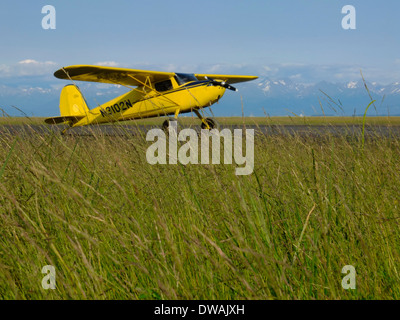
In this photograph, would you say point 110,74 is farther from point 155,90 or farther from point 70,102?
point 70,102

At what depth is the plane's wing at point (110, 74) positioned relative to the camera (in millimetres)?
14070

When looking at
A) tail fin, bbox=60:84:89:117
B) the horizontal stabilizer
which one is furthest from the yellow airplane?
tail fin, bbox=60:84:89:117

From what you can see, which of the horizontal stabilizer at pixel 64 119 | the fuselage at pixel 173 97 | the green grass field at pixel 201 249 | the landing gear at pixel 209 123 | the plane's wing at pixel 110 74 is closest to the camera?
the green grass field at pixel 201 249

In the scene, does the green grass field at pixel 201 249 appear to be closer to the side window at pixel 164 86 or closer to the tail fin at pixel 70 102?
the side window at pixel 164 86

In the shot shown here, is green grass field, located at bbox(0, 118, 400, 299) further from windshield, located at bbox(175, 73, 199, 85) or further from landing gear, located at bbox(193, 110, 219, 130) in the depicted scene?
windshield, located at bbox(175, 73, 199, 85)

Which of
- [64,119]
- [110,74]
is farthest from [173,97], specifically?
[64,119]

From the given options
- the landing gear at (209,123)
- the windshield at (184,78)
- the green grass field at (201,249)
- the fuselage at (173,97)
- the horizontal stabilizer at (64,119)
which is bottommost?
the green grass field at (201,249)

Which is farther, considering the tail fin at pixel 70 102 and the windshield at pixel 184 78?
the tail fin at pixel 70 102

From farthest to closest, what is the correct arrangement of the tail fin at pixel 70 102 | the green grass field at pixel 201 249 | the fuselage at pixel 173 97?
the tail fin at pixel 70 102 < the fuselage at pixel 173 97 < the green grass field at pixel 201 249

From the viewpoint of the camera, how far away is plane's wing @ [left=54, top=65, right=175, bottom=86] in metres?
14.1

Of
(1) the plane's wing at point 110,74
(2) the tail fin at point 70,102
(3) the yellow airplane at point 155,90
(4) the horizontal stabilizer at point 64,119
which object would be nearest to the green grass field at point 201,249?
(3) the yellow airplane at point 155,90
